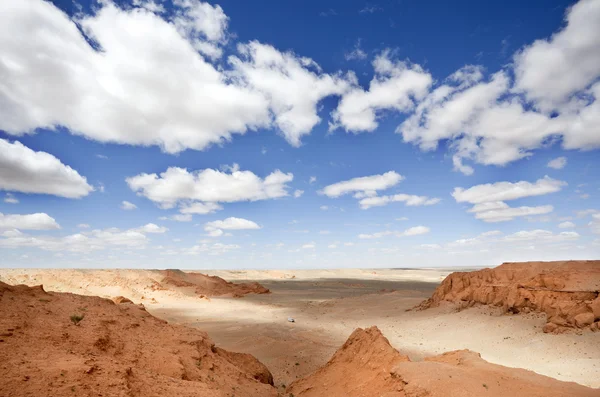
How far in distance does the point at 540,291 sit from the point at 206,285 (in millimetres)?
29210

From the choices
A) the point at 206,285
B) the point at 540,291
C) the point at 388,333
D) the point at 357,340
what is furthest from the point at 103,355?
the point at 206,285

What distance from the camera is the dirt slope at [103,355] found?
4617 mm

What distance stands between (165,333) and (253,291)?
2850cm

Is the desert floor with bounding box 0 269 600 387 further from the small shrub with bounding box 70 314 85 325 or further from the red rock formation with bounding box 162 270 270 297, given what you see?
the red rock formation with bounding box 162 270 270 297

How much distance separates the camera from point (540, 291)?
1531 centimetres

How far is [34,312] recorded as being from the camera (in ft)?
21.6

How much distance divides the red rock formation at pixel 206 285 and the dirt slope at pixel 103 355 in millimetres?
25600

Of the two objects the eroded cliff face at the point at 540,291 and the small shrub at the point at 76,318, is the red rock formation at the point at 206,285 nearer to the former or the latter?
the eroded cliff face at the point at 540,291

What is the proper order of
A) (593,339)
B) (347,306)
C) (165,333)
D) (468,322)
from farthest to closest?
1. (347,306)
2. (468,322)
3. (593,339)
4. (165,333)

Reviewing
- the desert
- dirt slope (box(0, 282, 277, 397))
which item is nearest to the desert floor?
the desert

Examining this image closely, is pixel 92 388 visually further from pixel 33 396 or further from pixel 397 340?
pixel 397 340

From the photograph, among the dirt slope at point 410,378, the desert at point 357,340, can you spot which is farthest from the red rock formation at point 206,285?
the dirt slope at point 410,378

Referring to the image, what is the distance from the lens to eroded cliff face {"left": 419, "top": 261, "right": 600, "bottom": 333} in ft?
43.4

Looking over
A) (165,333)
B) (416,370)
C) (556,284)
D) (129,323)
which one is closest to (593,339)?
(556,284)
